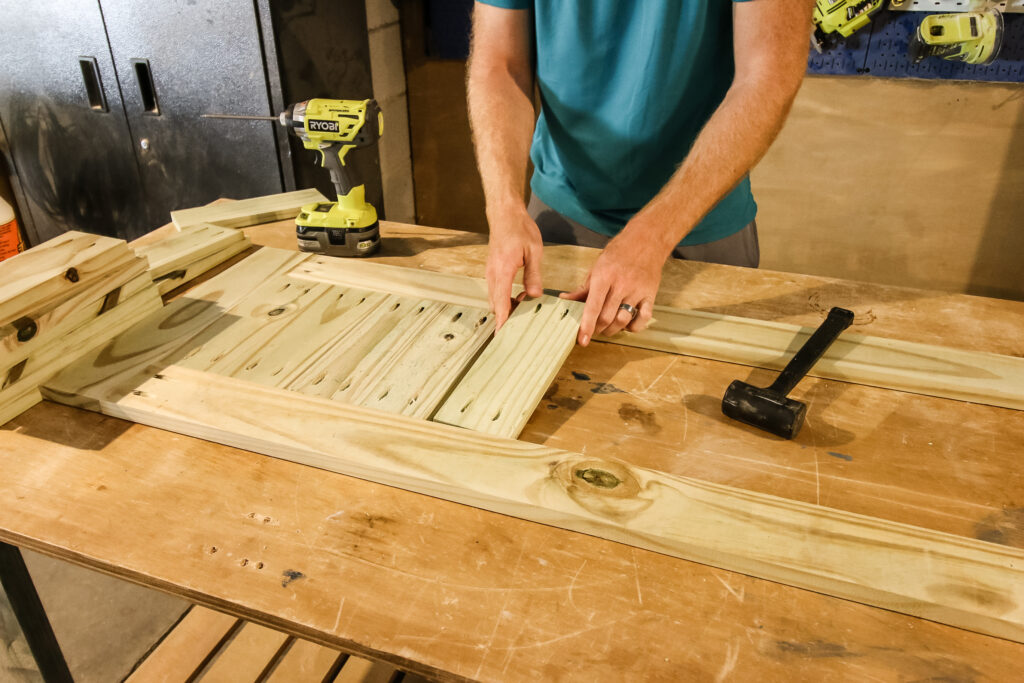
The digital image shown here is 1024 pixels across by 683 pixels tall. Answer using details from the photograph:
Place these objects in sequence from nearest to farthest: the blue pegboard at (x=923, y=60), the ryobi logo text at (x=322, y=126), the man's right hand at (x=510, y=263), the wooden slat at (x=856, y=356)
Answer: the wooden slat at (x=856, y=356) < the man's right hand at (x=510, y=263) < the ryobi logo text at (x=322, y=126) < the blue pegboard at (x=923, y=60)

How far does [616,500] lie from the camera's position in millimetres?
778

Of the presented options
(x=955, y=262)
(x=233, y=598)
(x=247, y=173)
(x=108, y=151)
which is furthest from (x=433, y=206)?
(x=233, y=598)

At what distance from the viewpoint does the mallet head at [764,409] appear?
0.89 m

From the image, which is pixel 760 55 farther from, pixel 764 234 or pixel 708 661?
pixel 764 234

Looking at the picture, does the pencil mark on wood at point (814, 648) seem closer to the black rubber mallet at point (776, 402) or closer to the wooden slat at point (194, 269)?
the black rubber mallet at point (776, 402)

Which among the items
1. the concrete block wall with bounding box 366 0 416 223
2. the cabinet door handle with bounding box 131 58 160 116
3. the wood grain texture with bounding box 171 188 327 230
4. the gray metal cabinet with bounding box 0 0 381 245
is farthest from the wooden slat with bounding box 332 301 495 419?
the concrete block wall with bounding box 366 0 416 223

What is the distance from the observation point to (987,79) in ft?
7.66

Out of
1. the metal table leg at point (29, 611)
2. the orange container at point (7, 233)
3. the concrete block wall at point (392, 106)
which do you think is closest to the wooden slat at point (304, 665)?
the metal table leg at point (29, 611)

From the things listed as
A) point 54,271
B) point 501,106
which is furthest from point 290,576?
point 501,106

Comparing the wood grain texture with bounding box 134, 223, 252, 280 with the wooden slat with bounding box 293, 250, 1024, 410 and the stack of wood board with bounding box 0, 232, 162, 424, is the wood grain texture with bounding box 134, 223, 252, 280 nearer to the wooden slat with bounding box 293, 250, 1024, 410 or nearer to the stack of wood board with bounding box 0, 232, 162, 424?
the stack of wood board with bounding box 0, 232, 162, 424

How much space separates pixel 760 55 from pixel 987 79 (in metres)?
1.69

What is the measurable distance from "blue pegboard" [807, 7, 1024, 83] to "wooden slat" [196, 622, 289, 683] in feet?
8.24

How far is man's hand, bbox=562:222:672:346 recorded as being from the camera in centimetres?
106

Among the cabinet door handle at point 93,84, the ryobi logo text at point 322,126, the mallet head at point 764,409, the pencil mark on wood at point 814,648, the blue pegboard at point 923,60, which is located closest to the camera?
the pencil mark on wood at point 814,648
